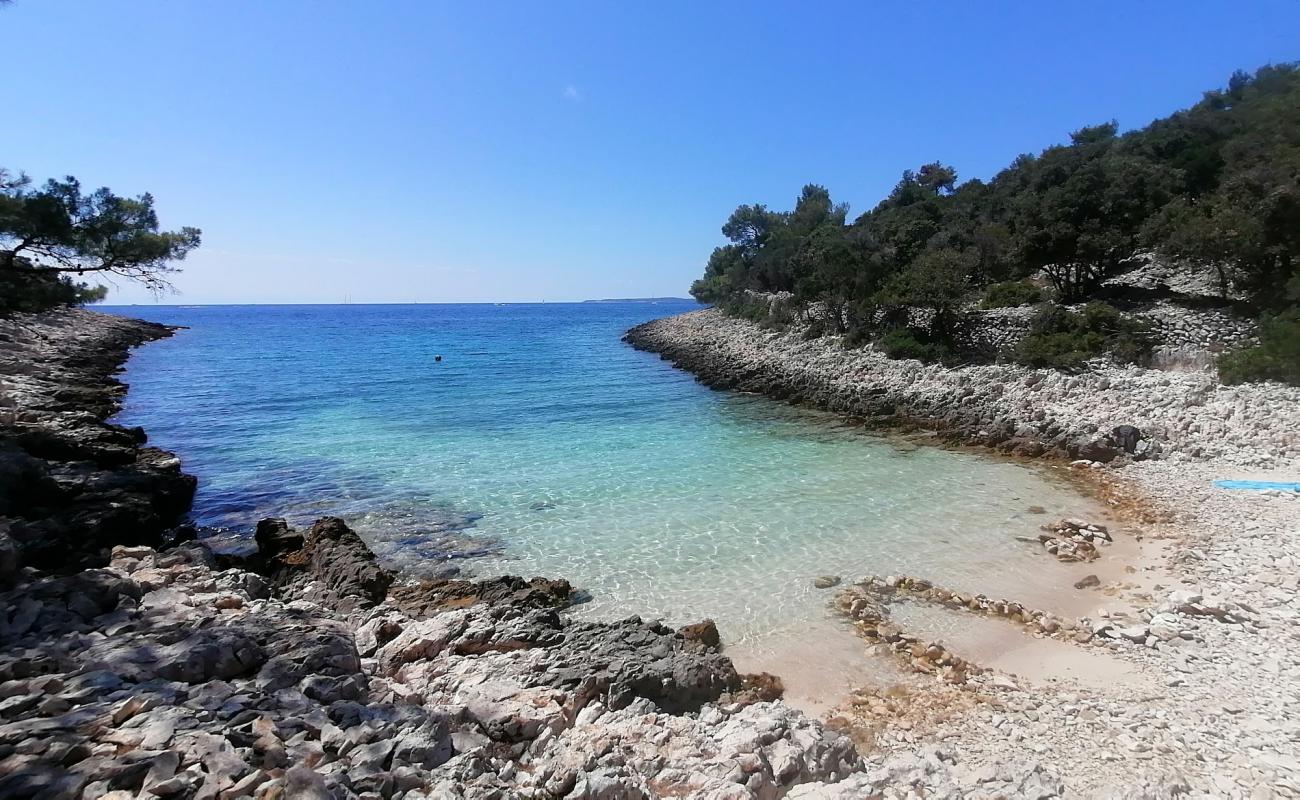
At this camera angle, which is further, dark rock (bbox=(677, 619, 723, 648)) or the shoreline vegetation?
dark rock (bbox=(677, 619, 723, 648))

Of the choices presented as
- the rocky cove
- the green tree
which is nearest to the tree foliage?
the green tree

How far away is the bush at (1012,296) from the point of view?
28.9 metres

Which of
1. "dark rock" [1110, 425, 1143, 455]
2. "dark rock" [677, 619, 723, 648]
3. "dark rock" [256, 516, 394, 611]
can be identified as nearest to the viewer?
"dark rock" [677, 619, 723, 648]

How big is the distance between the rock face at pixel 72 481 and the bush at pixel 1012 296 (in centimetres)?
3219

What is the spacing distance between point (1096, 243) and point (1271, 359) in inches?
456

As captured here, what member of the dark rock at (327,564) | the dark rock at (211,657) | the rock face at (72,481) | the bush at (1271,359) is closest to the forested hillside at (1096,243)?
the bush at (1271,359)

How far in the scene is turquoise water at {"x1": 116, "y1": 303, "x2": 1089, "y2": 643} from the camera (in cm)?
1080

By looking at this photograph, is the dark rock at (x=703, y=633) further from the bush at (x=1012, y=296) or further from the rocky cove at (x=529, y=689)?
the bush at (x=1012, y=296)

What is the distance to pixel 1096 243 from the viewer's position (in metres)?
26.4

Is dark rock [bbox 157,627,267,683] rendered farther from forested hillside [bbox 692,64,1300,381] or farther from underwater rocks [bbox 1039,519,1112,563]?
forested hillside [bbox 692,64,1300,381]

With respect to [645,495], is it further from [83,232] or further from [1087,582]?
[83,232]

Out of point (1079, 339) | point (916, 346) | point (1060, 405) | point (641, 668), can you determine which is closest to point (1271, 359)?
point (1060, 405)

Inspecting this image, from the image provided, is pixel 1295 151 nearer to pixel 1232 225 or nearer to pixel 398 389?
pixel 1232 225

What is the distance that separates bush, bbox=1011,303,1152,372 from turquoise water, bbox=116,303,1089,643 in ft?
23.1
